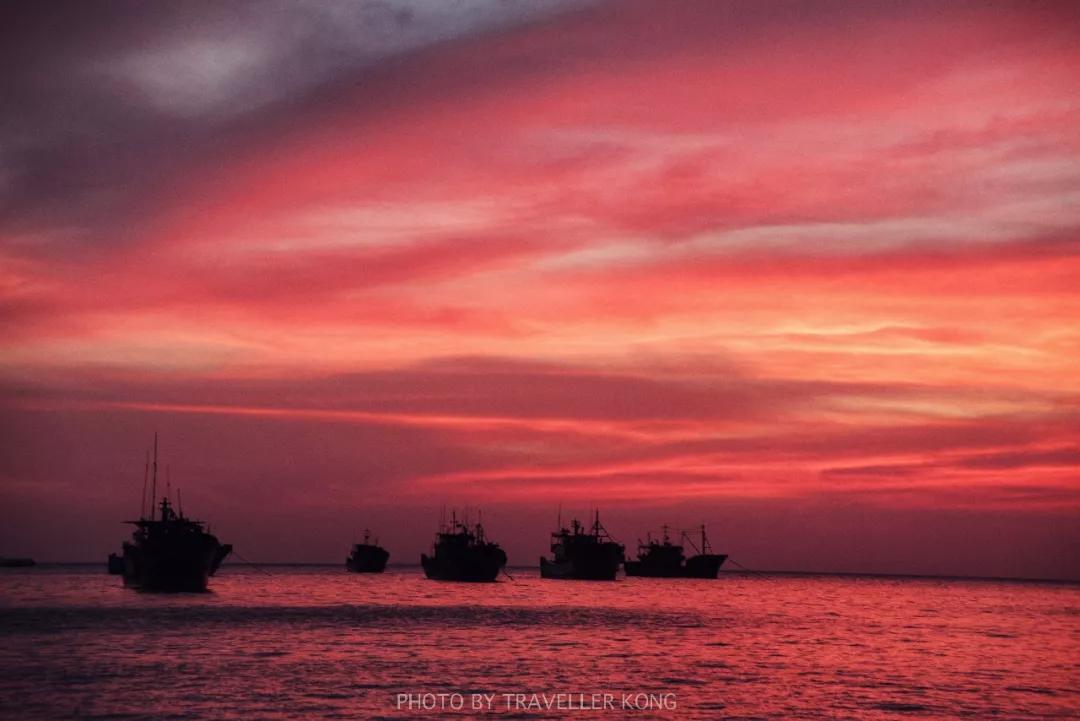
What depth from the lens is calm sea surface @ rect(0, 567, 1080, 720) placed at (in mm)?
42969

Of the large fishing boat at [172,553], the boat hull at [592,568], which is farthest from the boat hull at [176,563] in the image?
the boat hull at [592,568]

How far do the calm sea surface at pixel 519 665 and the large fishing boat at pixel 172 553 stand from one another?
7.51 metres

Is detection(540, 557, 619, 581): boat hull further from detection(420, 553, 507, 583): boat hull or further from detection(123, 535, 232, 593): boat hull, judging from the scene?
detection(123, 535, 232, 593): boat hull

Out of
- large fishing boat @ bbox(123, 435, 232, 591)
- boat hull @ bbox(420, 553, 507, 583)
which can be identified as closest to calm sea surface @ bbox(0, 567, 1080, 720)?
large fishing boat @ bbox(123, 435, 232, 591)

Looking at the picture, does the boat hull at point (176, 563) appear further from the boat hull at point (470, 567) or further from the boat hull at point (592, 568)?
the boat hull at point (592, 568)

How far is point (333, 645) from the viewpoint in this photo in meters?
67.5

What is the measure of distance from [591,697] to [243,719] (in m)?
13.9

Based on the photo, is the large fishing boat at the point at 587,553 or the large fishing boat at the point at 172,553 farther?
the large fishing boat at the point at 587,553

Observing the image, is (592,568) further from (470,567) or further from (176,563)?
(176,563)

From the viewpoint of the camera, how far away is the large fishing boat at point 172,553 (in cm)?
11169

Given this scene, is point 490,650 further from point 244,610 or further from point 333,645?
point 244,610

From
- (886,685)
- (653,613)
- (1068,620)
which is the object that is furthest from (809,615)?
(886,685)

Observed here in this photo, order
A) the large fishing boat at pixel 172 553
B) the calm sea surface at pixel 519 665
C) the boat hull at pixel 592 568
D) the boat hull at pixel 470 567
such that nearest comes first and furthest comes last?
the calm sea surface at pixel 519 665 → the large fishing boat at pixel 172 553 → the boat hull at pixel 470 567 → the boat hull at pixel 592 568

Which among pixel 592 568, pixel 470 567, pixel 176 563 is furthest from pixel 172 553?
pixel 592 568
